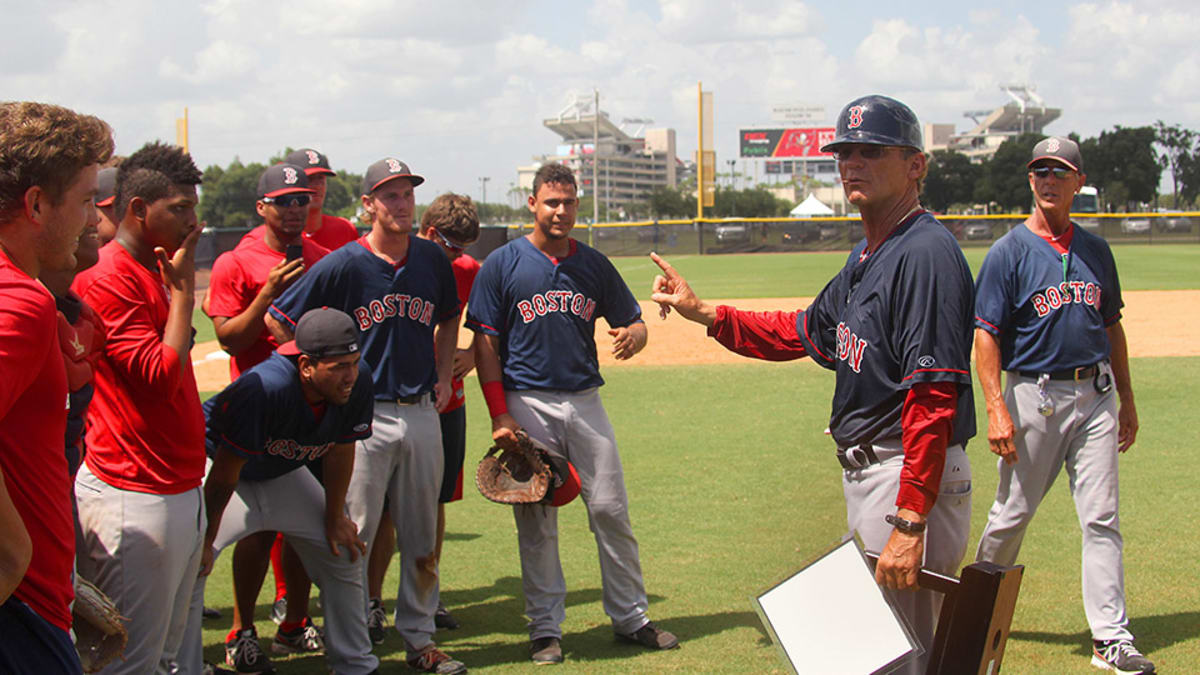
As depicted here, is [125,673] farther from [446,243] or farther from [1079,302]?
[1079,302]

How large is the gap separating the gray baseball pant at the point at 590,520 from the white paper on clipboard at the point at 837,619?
1.90m

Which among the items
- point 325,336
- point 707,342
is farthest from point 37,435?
point 707,342

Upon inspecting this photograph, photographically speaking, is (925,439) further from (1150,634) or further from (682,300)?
(1150,634)

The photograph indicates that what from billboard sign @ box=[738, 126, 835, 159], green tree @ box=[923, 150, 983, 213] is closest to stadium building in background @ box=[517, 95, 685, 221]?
billboard sign @ box=[738, 126, 835, 159]

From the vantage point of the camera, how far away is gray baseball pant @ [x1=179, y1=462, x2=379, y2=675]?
14.7 feet

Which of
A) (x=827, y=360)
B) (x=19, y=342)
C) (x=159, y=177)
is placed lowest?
(x=827, y=360)

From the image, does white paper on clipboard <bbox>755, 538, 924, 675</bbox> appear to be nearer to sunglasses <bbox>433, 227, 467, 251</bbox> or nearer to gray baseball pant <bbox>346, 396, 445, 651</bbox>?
gray baseball pant <bbox>346, 396, 445, 651</bbox>

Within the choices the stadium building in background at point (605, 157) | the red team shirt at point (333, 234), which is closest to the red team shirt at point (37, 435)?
the red team shirt at point (333, 234)

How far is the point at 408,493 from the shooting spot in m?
4.99

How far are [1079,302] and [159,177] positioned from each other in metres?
3.96

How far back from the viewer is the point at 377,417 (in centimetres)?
491

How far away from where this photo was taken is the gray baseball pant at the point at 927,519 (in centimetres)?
341

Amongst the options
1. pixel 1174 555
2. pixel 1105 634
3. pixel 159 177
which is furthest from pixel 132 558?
pixel 1174 555

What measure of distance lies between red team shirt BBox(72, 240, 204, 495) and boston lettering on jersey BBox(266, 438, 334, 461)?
65 centimetres
